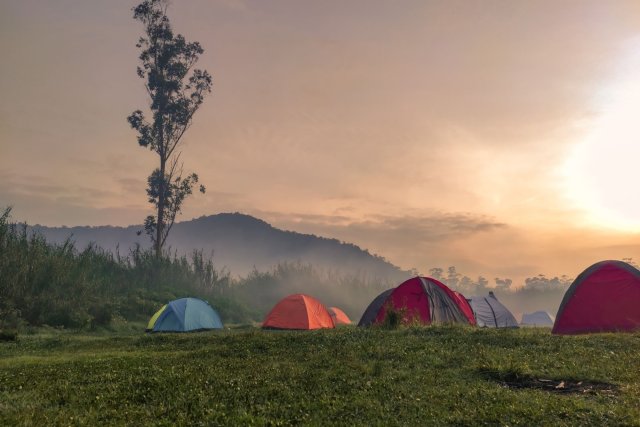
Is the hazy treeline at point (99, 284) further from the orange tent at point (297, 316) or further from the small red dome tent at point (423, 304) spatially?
the small red dome tent at point (423, 304)

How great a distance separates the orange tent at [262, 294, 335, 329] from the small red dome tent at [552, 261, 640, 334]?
14.1 metres

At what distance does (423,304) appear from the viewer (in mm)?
24578

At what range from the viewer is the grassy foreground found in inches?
318

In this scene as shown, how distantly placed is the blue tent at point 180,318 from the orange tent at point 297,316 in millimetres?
4089

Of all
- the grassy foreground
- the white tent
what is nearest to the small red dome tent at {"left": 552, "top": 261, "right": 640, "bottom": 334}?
the grassy foreground

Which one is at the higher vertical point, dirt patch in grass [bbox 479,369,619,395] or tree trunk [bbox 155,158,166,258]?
tree trunk [bbox 155,158,166,258]

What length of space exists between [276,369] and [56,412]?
16.7 feet

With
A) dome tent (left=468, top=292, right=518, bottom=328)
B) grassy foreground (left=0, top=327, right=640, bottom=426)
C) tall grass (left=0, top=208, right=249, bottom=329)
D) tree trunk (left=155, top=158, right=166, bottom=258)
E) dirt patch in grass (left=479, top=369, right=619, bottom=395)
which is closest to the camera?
grassy foreground (left=0, top=327, right=640, bottom=426)

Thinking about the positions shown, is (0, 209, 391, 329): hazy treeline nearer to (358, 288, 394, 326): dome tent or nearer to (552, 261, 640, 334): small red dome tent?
(358, 288, 394, 326): dome tent

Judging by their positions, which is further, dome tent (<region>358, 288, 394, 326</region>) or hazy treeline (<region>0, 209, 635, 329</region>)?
hazy treeline (<region>0, 209, 635, 329</region>)

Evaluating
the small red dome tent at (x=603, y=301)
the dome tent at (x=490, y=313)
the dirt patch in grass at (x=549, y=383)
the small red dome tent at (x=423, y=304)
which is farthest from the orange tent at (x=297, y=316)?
the dirt patch in grass at (x=549, y=383)

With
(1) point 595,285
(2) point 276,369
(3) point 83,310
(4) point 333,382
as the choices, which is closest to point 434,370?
(4) point 333,382

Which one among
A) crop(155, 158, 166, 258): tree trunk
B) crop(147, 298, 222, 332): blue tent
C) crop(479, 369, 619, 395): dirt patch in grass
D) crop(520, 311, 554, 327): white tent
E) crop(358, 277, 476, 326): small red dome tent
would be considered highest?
crop(155, 158, 166, 258): tree trunk

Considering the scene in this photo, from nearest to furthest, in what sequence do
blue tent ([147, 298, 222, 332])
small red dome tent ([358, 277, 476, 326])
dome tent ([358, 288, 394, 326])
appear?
1. small red dome tent ([358, 277, 476, 326])
2. dome tent ([358, 288, 394, 326])
3. blue tent ([147, 298, 222, 332])
